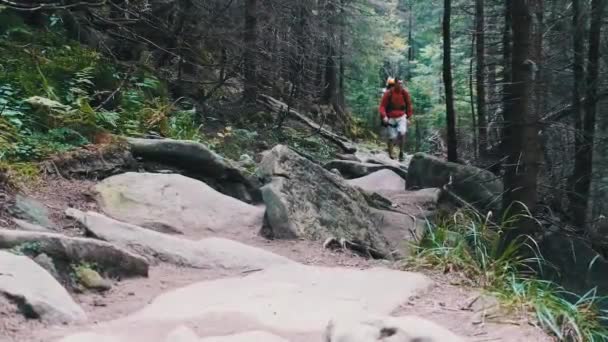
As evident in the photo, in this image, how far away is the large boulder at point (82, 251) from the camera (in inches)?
175

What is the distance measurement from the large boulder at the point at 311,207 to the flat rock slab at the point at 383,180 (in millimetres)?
5122

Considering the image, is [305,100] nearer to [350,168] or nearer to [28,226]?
[350,168]

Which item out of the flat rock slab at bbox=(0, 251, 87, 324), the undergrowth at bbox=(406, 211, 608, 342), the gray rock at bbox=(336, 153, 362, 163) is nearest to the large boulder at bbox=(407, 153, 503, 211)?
the gray rock at bbox=(336, 153, 362, 163)

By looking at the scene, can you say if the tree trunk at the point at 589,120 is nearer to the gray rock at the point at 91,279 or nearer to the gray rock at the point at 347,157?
the gray rock at the point at 347,157

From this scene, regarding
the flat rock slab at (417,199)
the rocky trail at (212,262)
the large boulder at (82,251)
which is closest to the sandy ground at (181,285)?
the rocky trail at (212,262)

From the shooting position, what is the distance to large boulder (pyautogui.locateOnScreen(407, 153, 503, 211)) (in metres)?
11.0

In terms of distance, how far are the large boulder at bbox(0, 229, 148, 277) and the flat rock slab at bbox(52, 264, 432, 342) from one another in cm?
49

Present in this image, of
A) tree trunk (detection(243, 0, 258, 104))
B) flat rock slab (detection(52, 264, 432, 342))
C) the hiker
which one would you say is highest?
tree trunk (detection(243, 0, 258, 104))

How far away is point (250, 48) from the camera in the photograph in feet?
38.8

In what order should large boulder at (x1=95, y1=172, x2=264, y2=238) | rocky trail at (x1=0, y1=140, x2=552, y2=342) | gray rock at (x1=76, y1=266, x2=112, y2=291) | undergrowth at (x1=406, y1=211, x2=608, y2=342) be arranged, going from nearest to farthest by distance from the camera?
rocky trail at (x1=0, y1=140, x2=552, y2=342) < undergrowth at (x1=406, y1=211, x2=608, y2=342) < gray rock at (x1=76, y1=266, x2=112, y2=291) < large boulder at (x1=95, y1=172, x2=264, y2=238)

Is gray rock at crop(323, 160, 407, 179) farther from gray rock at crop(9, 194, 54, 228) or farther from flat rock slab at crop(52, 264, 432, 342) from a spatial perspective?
flat rock slab at crop(52, 264, 432, 342)

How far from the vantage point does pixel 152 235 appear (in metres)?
5.71

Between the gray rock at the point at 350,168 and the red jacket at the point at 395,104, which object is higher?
the red jacket at the point at 395,104

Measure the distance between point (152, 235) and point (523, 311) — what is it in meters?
3.36
